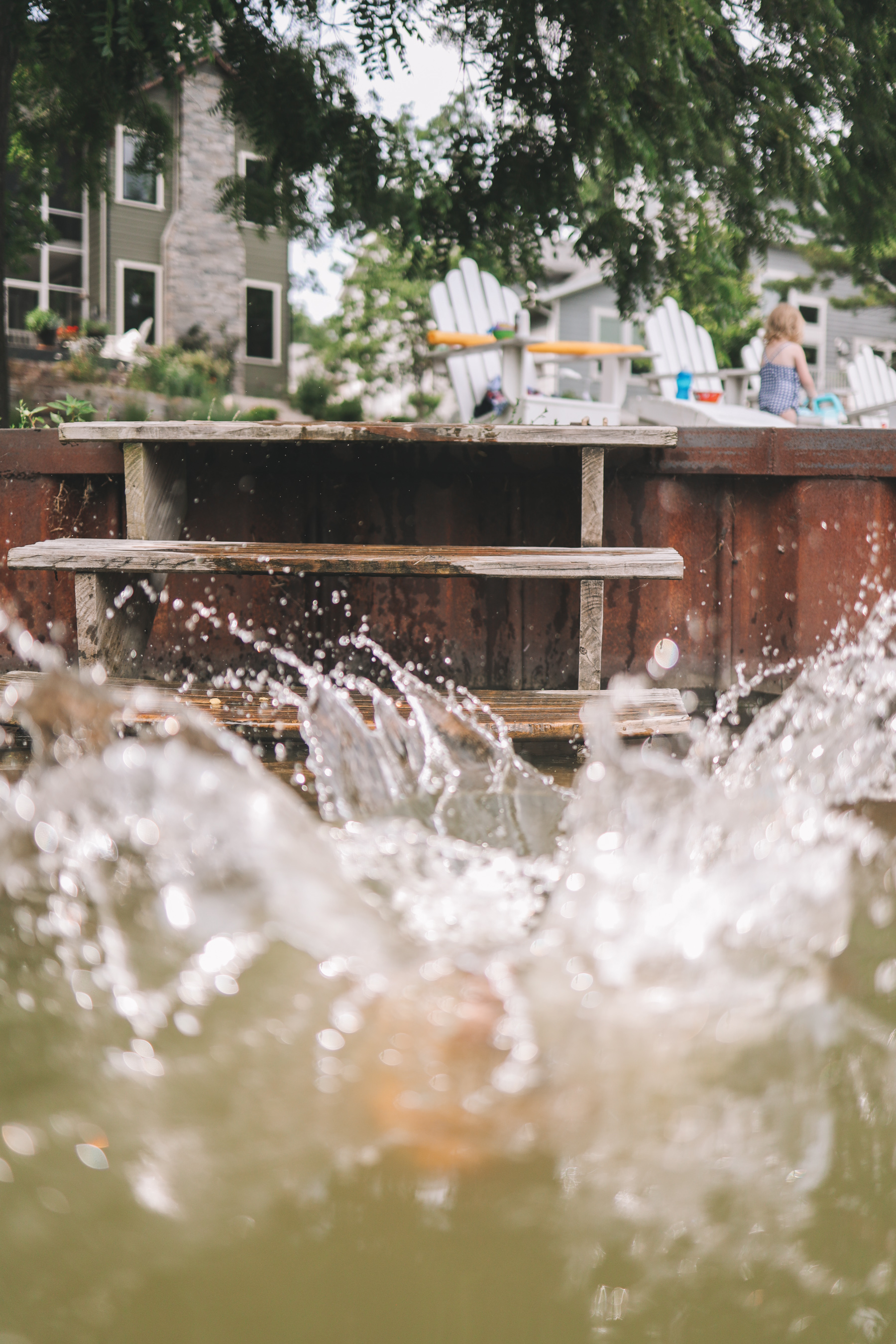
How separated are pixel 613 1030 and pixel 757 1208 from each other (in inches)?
18.8

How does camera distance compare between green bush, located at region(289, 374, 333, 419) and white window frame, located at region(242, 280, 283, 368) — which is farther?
white window frame, located at region(242, 280, 283, 368)

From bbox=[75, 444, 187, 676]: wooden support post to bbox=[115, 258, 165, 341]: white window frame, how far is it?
19786 millimetres

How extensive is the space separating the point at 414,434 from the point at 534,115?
3.74 m

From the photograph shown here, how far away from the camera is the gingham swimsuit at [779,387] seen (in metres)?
8.70

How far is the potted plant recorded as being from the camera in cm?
2139

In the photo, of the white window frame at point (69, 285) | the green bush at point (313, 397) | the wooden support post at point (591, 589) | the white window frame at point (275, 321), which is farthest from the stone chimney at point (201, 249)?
the wooden support post at point (591, 589)

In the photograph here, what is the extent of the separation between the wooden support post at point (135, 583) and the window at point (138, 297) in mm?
20078

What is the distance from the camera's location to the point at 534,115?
6652mm

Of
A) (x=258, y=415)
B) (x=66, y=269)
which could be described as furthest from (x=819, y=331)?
(x=258, y=415)

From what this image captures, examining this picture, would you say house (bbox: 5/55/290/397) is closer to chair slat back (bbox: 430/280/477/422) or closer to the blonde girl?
chair slat back (bbox: 430/280/477/422)

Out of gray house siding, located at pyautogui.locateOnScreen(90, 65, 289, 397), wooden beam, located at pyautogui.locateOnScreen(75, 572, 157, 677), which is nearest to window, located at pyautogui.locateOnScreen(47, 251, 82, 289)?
gray house siding, located at pyautogui.locateOnScreen(90, 65, 289, 397)

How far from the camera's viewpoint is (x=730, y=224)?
7461mm

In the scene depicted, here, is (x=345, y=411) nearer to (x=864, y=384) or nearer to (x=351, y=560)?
(x=864, y=384)

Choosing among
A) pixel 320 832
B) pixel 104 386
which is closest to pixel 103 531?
pixel 320 832
